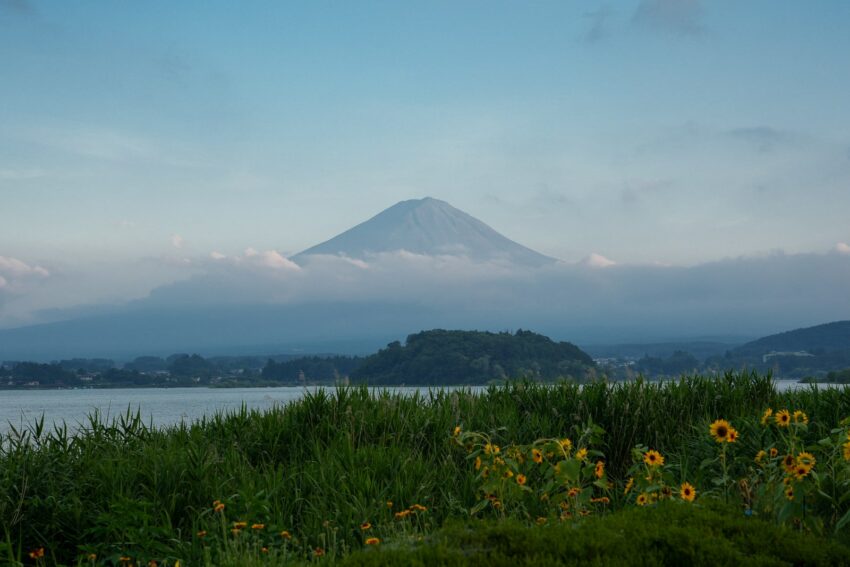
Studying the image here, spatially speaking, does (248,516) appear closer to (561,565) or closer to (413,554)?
(413,554)

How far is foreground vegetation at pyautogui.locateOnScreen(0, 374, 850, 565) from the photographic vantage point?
500 cm

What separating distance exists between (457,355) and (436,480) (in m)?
19.4

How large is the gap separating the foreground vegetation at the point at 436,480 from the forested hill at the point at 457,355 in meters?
14.4

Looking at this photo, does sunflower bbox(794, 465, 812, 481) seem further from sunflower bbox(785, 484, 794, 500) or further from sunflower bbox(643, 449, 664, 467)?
sunflower bbox(643, 449, 664, 467)

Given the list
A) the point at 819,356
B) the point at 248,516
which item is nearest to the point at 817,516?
the point at 248,516

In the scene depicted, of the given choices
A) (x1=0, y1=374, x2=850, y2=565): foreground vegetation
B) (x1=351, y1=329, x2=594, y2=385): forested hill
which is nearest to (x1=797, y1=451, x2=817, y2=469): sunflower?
(x1=0, y1=374, x2=850, y2=565): foreground vegetation

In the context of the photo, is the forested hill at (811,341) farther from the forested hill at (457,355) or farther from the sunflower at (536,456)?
the sunflower at (536,456)

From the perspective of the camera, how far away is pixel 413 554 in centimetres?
436

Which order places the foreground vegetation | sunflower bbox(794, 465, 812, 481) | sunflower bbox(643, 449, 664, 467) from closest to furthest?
the foreground vegetation → sunflower bbox(794, 465, 812, 481) → sunflower bbox(643, 449, 664, 467)

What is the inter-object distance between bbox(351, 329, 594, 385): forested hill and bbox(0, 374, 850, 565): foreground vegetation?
14401 millimetres

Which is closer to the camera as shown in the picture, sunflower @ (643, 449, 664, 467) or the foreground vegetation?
the foreground vegetation

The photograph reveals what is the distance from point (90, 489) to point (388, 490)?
9.17ft

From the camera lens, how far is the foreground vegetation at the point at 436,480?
197 inches

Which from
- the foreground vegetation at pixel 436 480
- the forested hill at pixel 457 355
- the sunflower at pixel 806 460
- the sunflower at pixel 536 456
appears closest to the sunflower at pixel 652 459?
the foreground vegetation at pixel 436 480
